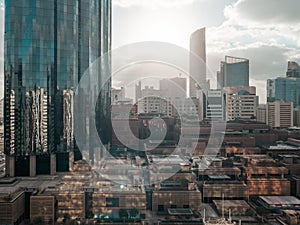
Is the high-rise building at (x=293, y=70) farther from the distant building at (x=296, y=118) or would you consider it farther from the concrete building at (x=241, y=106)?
the concrete building at (x=241, y=106)

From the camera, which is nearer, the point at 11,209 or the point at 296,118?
the point at 11,209

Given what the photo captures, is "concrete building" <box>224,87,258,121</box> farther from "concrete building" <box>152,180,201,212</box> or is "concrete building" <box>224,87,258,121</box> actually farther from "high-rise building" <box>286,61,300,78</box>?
"concrete building" <box>152,180,201,212</box>

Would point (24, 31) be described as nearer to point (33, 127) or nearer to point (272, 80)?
point (33, 127)

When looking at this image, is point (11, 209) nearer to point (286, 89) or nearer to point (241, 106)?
point (241, 106)

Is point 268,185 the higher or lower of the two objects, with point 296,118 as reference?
lower

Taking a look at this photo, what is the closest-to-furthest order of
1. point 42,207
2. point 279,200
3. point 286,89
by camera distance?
point 42,207
point 279,200
point 286,89

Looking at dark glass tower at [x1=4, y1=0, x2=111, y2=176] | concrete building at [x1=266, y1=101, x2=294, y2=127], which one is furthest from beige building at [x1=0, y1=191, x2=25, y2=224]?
concrete building at [x1=266, y1=101, x2=294, y2=127]

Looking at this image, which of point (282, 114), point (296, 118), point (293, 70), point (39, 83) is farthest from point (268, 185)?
point (293, 70)
